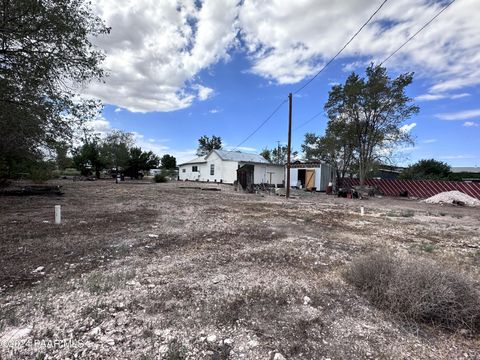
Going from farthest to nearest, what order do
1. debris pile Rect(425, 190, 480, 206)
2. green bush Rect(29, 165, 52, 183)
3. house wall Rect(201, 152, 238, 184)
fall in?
house wall Rect(201, 152, 238, 184)
debris pile Rect(425, 190, 480, 206)
green bush Rect(29, 165, 52, 183)

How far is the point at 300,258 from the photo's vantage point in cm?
423

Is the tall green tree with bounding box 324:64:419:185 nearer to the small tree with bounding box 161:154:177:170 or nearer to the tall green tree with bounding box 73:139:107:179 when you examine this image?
the tall green tree with bounding box 73:139:107:179

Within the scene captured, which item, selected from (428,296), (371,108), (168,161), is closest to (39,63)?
(428,296)

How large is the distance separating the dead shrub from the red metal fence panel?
19429 mm

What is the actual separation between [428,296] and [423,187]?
68.4 feet

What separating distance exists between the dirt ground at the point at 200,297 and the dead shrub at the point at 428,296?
13 centimetres

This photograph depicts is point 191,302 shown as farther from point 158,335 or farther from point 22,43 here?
point 22,43

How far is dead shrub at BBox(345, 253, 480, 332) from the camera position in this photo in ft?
7.94

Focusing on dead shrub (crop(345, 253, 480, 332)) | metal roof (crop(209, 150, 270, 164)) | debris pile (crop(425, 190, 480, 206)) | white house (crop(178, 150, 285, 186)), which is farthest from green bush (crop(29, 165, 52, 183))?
debris pile (crop(425, 190, 480, 206))

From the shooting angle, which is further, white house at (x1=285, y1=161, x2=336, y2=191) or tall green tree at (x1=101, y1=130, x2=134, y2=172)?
tall green tree at (x1=101, y1=130, x2=134, y2=172)

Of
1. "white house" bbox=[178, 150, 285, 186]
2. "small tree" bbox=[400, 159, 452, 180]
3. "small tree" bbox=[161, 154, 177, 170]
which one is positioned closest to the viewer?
"white house" bbox=[178, 150, 285, 186]

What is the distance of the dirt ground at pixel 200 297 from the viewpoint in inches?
81.0

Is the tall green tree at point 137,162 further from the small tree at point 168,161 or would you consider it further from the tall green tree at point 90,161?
the small tree at point 168,161

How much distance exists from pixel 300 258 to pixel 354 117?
19463 millimetres
